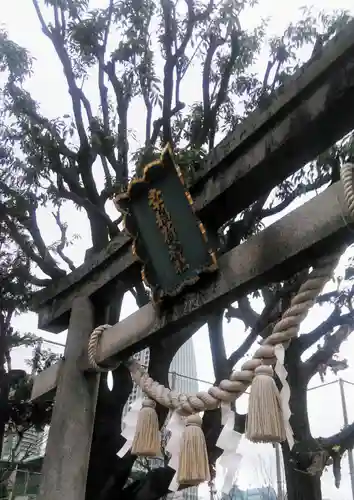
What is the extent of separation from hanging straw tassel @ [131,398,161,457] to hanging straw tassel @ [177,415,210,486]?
0.24 m

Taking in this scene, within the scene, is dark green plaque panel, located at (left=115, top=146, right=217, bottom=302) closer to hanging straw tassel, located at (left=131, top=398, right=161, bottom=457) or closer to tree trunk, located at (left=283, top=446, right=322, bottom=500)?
hanging straw tassel, located at (left=131, top=398, right=161, bottom=457)

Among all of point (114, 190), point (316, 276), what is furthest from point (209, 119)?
point (316, 276)

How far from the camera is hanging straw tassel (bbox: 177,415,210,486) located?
5.93 ft

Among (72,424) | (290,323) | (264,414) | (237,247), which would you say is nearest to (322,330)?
(72,424)

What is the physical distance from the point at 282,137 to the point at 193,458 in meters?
1.35

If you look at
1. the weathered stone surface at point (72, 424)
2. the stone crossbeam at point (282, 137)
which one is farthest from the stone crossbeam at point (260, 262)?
the weathered stone surface at point (72, 424)

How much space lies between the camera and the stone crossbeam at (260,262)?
1.69m

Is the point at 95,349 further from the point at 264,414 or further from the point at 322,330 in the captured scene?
the point at 322,330

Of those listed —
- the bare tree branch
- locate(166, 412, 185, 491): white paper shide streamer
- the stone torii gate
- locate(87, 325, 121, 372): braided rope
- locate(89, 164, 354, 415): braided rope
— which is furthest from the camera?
the bare tree branch

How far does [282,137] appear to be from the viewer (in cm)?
198

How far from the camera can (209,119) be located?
5070mm

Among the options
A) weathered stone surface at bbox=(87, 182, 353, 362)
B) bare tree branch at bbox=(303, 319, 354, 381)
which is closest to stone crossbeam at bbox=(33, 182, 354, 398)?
weathered stone surface at bbox=(87, 182, 353, 362)

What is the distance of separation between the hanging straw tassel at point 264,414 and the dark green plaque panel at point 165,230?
0.64m

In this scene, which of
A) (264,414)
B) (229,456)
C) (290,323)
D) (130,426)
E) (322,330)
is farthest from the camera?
(322,330)
